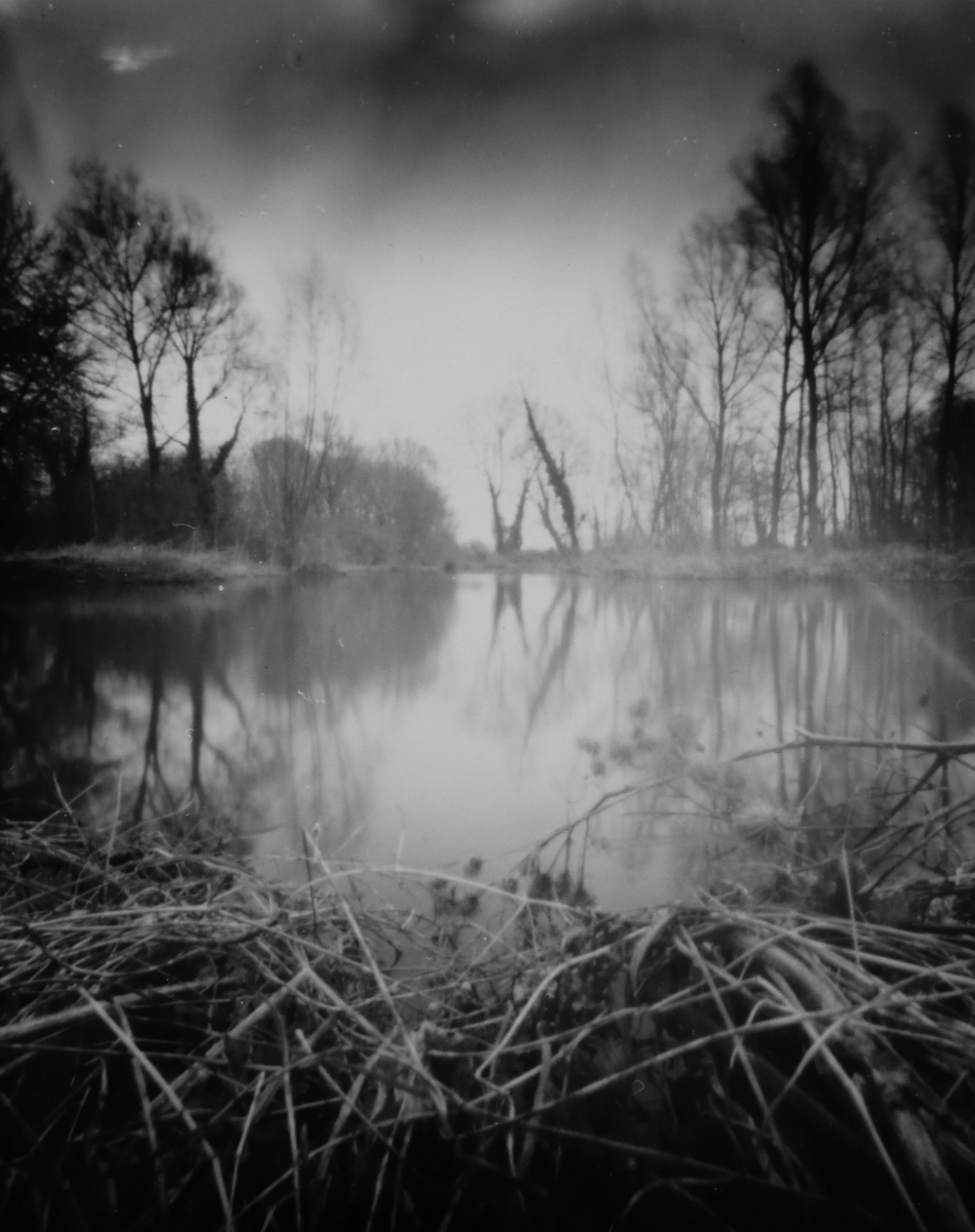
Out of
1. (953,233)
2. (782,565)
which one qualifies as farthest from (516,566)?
(953,233)

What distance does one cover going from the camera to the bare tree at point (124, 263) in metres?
2.53

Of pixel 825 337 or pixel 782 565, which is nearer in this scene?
pixel 825 337

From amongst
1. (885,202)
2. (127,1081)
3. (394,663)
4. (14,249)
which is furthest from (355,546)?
(127,1081)

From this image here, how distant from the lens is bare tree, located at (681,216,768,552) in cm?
208

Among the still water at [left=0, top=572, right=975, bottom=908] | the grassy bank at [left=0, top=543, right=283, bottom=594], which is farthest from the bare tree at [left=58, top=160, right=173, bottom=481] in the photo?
the still water at [left=0, top=572, right=975, bottom=908]

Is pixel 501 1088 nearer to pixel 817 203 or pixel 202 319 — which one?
pixel 817 203

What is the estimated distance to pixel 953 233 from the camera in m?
1.79

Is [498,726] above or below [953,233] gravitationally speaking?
below

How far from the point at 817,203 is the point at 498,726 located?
2313 millimetres

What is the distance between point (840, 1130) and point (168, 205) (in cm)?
368

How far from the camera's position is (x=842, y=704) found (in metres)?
1.51

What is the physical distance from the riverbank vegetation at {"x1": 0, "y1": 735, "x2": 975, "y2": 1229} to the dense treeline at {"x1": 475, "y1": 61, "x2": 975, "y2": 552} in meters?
2.02

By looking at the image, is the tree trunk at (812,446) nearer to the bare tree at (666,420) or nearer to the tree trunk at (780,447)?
the tree trunk at (780,447)

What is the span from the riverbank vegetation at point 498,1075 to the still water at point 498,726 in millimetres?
296
